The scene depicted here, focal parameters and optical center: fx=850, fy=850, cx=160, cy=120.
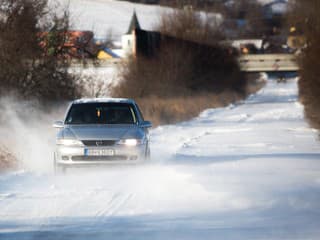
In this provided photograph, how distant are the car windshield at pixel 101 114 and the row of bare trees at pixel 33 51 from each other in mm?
10797

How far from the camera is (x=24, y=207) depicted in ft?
37.6

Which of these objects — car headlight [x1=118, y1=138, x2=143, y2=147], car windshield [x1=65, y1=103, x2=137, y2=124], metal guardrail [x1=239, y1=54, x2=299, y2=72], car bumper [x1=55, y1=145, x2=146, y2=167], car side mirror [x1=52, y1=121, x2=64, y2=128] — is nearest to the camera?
car bumper [x1=55, y1=145, x2=146, y2=167]

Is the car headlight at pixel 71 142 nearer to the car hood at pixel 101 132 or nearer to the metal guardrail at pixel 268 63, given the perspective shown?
the car hood at pixel 101 132

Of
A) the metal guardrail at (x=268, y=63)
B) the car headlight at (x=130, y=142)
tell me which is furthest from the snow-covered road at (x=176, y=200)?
the metal guardrail at (x=268, y=63)

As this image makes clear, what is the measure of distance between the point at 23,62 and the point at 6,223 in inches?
743

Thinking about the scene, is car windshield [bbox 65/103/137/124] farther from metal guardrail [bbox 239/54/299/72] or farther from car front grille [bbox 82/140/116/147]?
metal guardrail [bbox 239/54/299/72]

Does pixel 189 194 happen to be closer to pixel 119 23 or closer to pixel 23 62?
pixel 23 62

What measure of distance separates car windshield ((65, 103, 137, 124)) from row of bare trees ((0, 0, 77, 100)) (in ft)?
35.4

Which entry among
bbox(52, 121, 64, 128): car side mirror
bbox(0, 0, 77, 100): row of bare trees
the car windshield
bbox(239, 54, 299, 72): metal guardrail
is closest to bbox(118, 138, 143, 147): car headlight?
the car windshield

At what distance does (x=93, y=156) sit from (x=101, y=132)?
590 millimetres

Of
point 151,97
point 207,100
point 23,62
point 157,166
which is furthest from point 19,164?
point 207,100

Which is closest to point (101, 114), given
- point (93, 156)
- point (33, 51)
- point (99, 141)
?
point (99, 141)

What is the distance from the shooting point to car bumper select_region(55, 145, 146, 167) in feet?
52.2

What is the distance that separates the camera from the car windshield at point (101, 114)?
17219 mm
